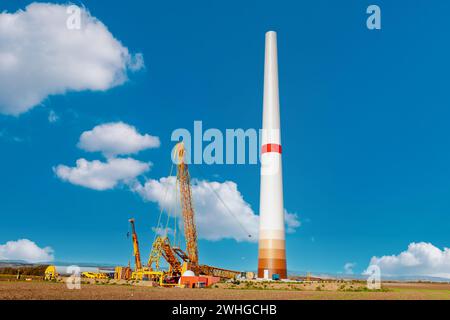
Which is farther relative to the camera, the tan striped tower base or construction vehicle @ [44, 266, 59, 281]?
construction vehicle @ [44, 266, 59, 281]

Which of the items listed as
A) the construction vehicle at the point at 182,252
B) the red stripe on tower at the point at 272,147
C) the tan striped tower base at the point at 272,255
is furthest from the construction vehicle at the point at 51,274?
the red stripe on tower at the point at 272,147

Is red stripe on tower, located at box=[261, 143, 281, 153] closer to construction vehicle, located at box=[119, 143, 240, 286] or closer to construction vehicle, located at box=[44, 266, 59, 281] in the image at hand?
construction vehicle, located at box=[119, 143, 240, 286]

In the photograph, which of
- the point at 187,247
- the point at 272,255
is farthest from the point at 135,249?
the point at 272,255

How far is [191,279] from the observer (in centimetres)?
7269

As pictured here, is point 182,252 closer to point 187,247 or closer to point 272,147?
point 187,247

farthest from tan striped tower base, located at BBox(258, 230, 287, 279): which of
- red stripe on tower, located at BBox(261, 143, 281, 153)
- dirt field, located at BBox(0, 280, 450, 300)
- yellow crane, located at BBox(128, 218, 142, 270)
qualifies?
yellow crane, located at BBox(128, 218, 142, 270)

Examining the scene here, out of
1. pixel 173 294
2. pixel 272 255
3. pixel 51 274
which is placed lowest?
pixel 173 294

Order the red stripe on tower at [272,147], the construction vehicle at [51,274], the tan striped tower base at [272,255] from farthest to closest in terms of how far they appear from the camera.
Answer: the red stripe on tower at [272,147], the construction vehicle at [51,274], the tan striped tower base at [272,255]

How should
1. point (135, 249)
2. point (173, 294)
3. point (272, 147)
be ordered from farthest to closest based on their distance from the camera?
A: point (135, 249), point (272, 147), point (173, 294)

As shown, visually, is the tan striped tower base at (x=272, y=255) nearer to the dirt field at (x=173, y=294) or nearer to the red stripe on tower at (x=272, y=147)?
the dirt field at (x=173, y=294)

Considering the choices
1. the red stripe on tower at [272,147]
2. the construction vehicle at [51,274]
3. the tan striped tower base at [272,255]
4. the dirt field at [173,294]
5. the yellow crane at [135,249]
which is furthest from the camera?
the yellow crane at [135,249]

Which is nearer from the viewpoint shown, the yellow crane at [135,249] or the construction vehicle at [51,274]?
the construction vehicle at [51,274]
